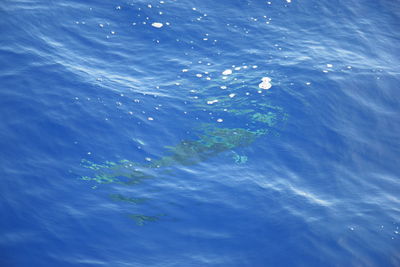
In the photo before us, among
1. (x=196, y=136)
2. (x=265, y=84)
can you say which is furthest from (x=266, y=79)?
(x=196, y=136)

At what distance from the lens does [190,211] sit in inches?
569

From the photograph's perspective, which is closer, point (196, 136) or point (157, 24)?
point (196, 136)

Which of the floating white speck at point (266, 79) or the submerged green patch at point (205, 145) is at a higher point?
the floating white speck at point (266, 79)

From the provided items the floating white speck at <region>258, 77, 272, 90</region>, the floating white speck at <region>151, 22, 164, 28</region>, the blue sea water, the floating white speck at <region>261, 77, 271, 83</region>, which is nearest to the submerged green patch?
the blue sea water

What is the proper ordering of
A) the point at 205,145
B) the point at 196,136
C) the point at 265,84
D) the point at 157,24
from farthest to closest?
the point at 157,24
the point at 265,84
the point at 196,136
the point at 205,145

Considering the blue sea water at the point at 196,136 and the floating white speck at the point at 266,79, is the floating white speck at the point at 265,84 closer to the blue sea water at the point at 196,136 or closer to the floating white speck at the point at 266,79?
the floating white speck at the point at 266,79

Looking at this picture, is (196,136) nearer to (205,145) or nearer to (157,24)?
(205,145)

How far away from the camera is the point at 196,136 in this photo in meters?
16.9

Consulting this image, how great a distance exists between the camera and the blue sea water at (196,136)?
13609mm

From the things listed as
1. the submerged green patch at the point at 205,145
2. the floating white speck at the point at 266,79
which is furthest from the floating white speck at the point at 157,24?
the floating white speck at the point at 266,79

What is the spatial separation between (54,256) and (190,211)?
15.6 ft

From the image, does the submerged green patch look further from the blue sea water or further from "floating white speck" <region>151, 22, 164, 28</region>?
"floating white speck" <region>151, 22, 164, 28</region>

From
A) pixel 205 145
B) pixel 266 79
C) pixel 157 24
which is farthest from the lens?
pixel 157 24

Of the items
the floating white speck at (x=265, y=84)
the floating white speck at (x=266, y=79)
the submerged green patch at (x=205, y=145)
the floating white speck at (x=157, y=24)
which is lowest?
the submerged green patch at (x=205, y=145)
